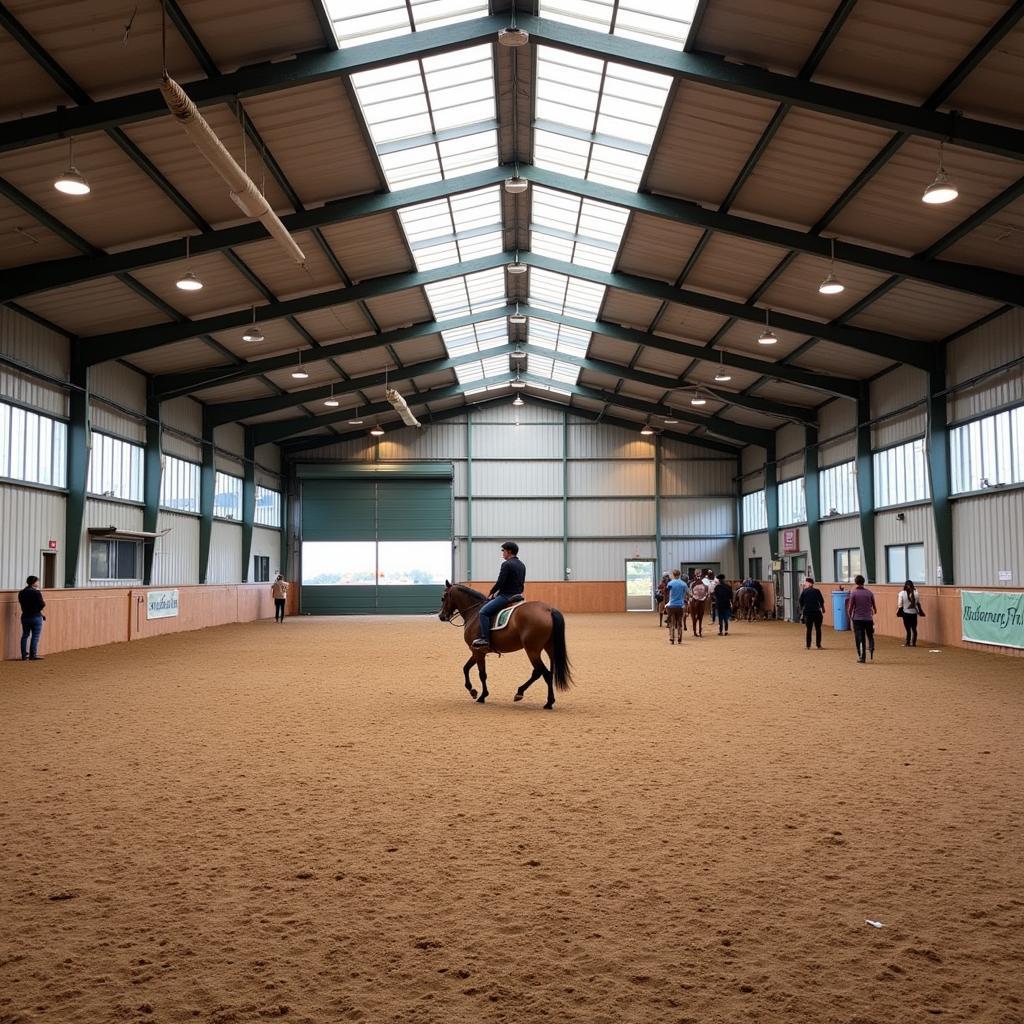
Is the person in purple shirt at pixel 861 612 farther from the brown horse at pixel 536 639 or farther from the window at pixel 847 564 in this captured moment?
the window at pixel 847 564

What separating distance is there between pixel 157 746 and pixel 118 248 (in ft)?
40.5

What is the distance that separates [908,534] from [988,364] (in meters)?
5.80

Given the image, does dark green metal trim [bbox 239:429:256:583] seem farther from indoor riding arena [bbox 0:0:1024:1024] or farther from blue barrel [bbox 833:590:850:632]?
blue barrel [bbox 833:590:850:632]

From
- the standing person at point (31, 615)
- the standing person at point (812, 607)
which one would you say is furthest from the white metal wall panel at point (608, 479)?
the standing person at point (31, 615)

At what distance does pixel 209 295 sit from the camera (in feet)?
69.1

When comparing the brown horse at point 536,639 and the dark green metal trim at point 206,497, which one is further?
the dark green metal trim at point 206,497

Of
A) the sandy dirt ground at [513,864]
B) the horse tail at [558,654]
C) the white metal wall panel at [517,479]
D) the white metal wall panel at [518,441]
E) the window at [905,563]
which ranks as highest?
the white metal wall panel at [518,441]

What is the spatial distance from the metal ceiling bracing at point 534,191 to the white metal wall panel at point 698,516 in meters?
10.7

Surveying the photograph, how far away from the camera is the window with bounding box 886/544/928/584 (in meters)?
23.4

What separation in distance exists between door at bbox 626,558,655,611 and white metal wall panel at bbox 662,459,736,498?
3197 millimetres

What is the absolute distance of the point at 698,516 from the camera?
130ft

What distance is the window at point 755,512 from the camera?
36625 mm

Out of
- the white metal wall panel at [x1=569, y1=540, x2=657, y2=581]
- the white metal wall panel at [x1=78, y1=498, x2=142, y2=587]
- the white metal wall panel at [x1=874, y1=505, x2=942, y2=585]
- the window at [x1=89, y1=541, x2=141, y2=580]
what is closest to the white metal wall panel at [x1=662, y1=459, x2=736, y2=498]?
the white metal wall panel at [x1=569, y1=540, x2=657, y2=581]

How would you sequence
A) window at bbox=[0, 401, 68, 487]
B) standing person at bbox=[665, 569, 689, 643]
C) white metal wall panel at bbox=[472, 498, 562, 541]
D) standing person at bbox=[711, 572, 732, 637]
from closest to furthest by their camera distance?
window at bbox=[0, 401, 68, 487]
standing person at bbox=[665, 569, 689, 643]
standing person at bbox=[711, 572, 732, 637]
white metal wall panel at bbox=[472, 498, 562, 541]
